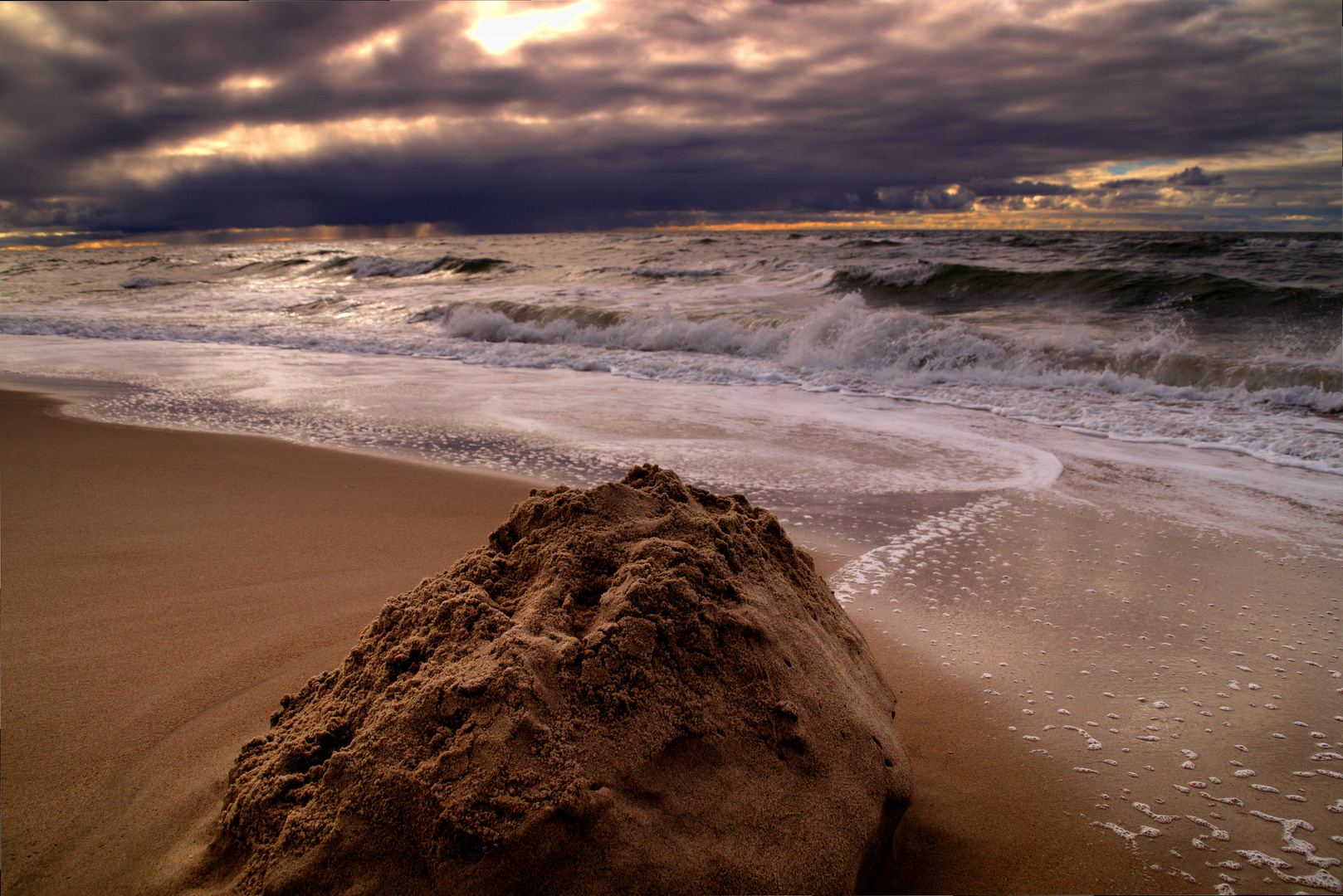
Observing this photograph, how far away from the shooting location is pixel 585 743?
1.35m

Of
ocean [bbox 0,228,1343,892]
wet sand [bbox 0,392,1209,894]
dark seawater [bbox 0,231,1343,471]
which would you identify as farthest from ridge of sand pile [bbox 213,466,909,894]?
dark seawater [bbox 0,231,1343,471]

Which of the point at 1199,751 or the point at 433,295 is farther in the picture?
the point at 433,295

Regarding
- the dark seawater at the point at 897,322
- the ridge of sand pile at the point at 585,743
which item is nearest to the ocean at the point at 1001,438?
the dark seawater at the point at 897,322

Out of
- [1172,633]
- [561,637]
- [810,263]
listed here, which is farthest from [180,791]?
[810,263]

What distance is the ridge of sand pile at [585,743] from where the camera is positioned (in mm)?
1283

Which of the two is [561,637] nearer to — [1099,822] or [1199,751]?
[1099,822]

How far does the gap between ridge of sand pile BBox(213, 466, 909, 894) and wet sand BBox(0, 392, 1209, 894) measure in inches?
10.4

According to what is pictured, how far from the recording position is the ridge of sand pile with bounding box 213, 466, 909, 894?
1283 millimetres

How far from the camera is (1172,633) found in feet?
8.64

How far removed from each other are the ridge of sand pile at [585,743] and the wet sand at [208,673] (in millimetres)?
264

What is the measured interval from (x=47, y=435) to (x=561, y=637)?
537 cm

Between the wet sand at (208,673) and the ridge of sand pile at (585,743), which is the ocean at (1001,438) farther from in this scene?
the ridge of sand pile at (585,743)

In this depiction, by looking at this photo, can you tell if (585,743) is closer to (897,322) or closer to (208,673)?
(208,673)

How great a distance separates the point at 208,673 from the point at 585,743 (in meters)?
1.52
